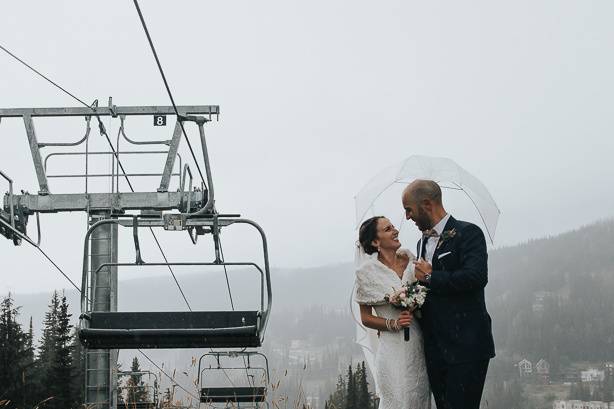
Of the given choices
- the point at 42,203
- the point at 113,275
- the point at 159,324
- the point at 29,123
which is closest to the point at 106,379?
the point at 113,275

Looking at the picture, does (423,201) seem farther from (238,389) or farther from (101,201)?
(101,201)

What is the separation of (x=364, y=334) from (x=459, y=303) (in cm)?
79

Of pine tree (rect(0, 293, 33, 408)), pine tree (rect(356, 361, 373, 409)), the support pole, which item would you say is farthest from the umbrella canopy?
pine tree (rect(356, 361, 373, 409))

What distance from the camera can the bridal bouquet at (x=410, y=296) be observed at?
502 cm

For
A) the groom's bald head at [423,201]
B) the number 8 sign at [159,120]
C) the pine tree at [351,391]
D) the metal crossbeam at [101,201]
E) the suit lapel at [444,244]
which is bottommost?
the suit lapel at [444,244]

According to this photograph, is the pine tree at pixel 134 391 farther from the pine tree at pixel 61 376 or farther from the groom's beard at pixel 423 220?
the pine tree at pixel 61 376

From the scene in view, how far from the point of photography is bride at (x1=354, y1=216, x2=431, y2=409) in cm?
518

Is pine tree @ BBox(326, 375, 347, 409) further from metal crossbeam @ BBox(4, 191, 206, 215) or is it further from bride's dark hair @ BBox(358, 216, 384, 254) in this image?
metal crossbeam @ BBox(4, 191, 206, 215)

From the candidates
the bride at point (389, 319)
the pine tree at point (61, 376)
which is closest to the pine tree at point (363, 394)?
the pine tree at point (61, 376)

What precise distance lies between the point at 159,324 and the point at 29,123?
33.2ft

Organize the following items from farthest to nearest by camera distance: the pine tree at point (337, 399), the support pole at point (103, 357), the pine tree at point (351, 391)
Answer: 1. the pine tree at point (351, 391)
2. the support pole at point (103, 357)
3. the pine tree at point (337, 399)

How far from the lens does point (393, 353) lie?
5.21m

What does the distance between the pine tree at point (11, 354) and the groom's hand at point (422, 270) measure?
180ft

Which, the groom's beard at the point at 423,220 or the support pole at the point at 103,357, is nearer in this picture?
the groom's beard at the point at 423,220
